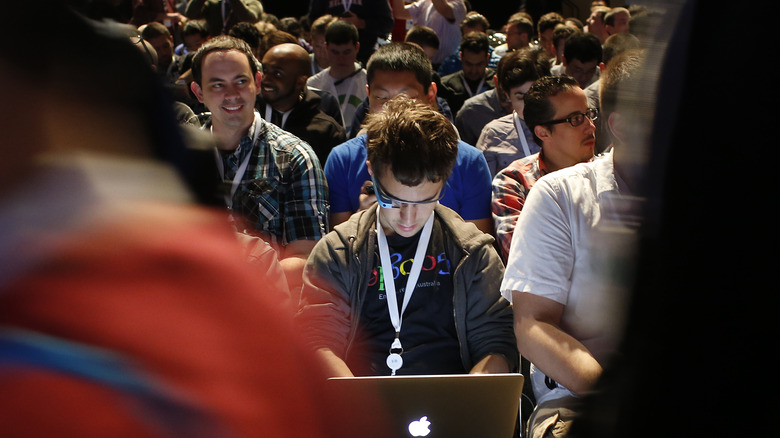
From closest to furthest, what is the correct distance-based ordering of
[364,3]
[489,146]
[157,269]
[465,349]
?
[157,269]
[465,349]
[489,146]
[364,3]

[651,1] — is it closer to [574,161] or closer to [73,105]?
[73,105]

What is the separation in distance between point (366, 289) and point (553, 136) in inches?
60.9

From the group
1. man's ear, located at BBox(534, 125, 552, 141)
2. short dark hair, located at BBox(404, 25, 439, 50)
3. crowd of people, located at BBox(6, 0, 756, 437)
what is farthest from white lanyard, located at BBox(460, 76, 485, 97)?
man's ear, located at BBox(534, 125, 552, 141)

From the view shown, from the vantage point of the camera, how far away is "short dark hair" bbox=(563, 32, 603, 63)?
6.43 metres

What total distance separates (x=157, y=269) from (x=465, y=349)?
2.24 meters

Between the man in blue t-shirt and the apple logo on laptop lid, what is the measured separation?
158 centimetres

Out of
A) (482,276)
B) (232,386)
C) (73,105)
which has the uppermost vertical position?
(73,105)

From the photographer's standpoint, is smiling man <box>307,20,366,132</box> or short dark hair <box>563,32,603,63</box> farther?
smiling man <box>307,20,366,132</box>

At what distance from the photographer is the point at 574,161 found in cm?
379

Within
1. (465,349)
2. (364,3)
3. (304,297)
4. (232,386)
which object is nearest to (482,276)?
(465,349)

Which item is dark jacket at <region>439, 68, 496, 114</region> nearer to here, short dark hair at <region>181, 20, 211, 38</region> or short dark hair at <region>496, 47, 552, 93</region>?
short dark hair at <region>496, 47, 552, 93</region>

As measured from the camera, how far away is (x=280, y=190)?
384 cm

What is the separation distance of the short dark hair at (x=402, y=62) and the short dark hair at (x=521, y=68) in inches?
37.2

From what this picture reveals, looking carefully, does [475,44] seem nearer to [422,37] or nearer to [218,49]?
[422,37]
